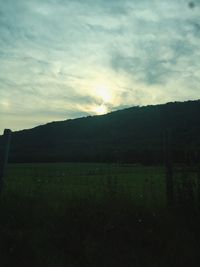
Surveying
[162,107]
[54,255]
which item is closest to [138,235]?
[54,255]

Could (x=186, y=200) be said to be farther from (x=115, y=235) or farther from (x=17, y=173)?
(x=17, y=173)

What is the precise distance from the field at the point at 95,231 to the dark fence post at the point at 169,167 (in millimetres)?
210

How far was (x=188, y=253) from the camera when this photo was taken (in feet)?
23.5

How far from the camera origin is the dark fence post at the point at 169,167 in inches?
354

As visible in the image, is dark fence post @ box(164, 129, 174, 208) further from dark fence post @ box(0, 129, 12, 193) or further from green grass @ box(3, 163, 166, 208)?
dark fence post @ box(0, 129, 12, 193)

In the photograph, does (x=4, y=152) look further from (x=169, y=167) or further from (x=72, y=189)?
(x=72, y=189)

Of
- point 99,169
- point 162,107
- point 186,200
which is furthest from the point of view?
point 162,107

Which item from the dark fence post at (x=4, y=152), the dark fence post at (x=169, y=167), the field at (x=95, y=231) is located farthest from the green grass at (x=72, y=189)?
the dark fence post at (x=4, y=152)

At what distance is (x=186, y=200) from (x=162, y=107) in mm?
89811

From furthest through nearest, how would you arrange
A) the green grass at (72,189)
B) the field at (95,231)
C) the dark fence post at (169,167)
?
the green grass at (72,189) → the dark fence post at (169,167) → the field at (95,231)

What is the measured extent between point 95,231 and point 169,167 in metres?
2.28

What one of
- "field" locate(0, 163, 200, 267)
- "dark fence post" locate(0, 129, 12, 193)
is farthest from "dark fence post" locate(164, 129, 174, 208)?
"dark fence post" locate(0, 129, 12, 193)

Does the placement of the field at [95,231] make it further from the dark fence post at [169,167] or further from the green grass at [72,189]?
the dark fence post at [169,167]

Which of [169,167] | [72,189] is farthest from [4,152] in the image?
[72,189]
